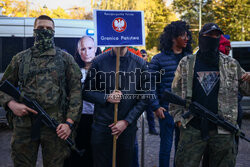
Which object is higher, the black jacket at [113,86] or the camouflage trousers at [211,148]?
the black jacket at [113,86]

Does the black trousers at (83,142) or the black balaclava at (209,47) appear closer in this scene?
the black balaclava at (209,47)

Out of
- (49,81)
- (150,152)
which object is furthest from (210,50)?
(150,152)

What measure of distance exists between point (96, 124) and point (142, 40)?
1063 mm

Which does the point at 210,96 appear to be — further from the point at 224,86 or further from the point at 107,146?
the point at 107,146

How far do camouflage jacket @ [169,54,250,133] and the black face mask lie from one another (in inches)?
2.5

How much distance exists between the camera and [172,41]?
414 cm

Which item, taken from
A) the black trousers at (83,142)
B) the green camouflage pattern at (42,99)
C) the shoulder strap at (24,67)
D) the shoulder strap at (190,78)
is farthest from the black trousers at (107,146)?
the shoulder strap at (24,67)

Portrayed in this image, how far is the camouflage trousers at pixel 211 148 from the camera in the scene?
9.23ft

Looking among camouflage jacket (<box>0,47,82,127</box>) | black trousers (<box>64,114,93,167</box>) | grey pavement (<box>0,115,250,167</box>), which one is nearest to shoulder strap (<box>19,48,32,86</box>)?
camouflage jacket (<box>0,47,82,127</box>)

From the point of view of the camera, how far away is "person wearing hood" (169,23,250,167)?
2.83m

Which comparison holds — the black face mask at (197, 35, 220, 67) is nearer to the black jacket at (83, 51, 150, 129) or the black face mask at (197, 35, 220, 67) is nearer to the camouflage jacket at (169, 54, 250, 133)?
the camouflage jacket at (169, 54, 250, 133)

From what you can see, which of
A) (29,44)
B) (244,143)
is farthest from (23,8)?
(244,143)

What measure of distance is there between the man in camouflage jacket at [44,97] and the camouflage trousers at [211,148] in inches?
42.9

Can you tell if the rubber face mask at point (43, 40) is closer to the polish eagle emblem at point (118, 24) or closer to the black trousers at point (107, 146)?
the polish eagle emblem at point (118, 24)
